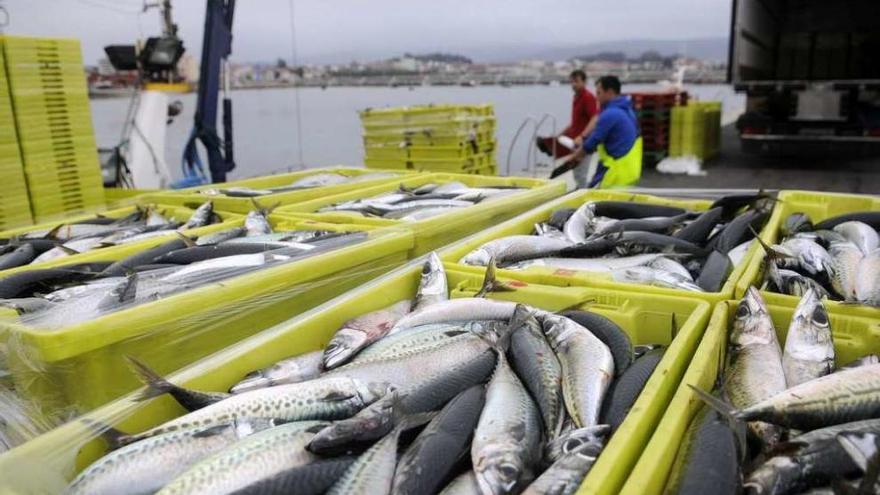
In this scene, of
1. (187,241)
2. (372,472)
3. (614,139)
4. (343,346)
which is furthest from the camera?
(614,139)

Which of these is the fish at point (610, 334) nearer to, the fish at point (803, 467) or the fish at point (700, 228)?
the fish at point (803, 467)

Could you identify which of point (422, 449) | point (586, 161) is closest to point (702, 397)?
point (422, 449)

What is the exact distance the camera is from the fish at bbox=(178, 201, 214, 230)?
3738 millimetres

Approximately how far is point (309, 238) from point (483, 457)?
195 centimetres

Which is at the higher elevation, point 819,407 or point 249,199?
point 249,199

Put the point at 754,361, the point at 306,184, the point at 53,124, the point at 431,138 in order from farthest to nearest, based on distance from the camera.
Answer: the point at 431,138
the point at 53,124
the point at 306,184
the point at 754,361

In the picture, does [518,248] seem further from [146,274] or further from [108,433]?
[108,433]

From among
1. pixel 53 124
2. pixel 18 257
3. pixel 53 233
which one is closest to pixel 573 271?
pixel 18 257

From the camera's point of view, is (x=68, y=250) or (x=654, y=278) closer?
(x=654, y=278)

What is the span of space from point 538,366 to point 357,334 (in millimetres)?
647

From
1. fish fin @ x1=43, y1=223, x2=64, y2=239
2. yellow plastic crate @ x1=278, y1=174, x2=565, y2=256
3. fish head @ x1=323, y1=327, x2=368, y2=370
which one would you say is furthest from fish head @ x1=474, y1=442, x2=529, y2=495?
fish fin @ x1=43, y1=223, x2=64, y2=239

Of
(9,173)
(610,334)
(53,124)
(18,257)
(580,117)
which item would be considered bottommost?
(610,334)

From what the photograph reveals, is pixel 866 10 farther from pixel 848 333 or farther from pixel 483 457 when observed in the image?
pixel 483 457

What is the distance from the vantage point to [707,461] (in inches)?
54.5
